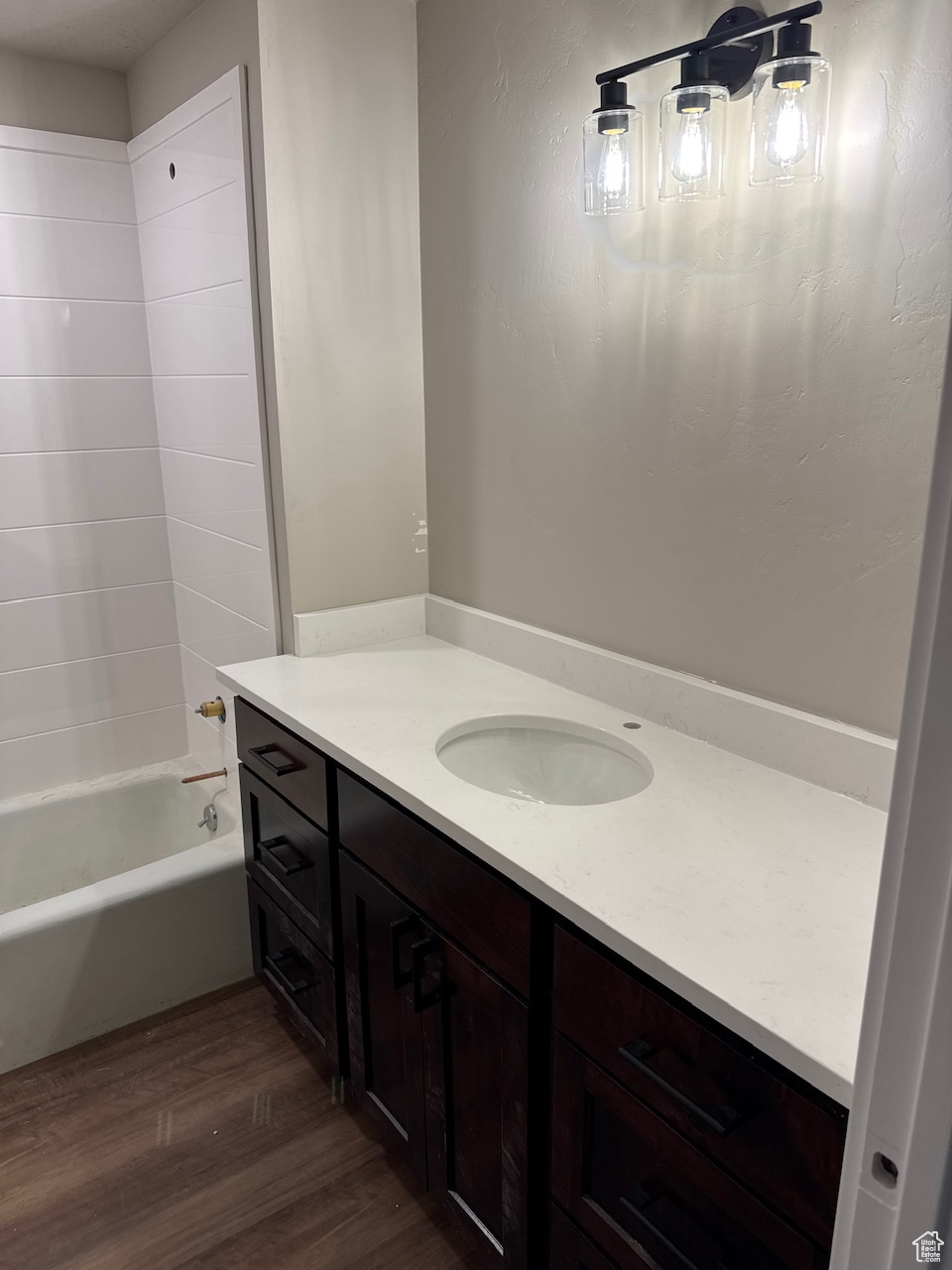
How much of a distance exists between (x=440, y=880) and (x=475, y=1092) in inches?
12.5

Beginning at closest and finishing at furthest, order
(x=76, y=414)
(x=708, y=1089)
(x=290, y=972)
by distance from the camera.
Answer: (x=708, y=1089) → (x=290, y=972) → (x=76, y=414)

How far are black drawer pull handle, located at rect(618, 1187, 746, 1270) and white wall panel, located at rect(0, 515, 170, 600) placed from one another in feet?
6.84

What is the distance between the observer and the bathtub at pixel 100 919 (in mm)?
1972

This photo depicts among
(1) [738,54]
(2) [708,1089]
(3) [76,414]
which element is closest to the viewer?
(2) [708,1089]

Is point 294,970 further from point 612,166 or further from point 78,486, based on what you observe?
point 612,166

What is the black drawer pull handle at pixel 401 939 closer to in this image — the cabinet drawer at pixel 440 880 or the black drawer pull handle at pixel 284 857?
the cabinet drawer at pixel 440 880

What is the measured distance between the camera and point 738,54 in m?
1.28

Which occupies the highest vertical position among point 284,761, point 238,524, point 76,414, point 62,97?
point 62,97

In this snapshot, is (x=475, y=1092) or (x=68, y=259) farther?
(x=68, y=259)

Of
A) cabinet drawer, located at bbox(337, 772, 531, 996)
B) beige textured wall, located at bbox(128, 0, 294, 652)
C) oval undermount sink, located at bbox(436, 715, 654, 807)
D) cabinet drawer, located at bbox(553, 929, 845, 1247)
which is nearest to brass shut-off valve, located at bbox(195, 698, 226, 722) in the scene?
beige textured wall, located at bbox(128, 0, 294, 652)

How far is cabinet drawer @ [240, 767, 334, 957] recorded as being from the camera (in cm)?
170

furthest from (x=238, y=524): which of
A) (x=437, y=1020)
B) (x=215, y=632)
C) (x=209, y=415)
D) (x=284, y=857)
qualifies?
(x=437, y=1020)

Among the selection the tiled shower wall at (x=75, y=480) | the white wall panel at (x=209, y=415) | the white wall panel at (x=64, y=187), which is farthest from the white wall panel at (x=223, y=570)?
the white wall panel at (x=64, y=187)

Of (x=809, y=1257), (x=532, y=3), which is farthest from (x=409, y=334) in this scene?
(x=809, y=1257)
